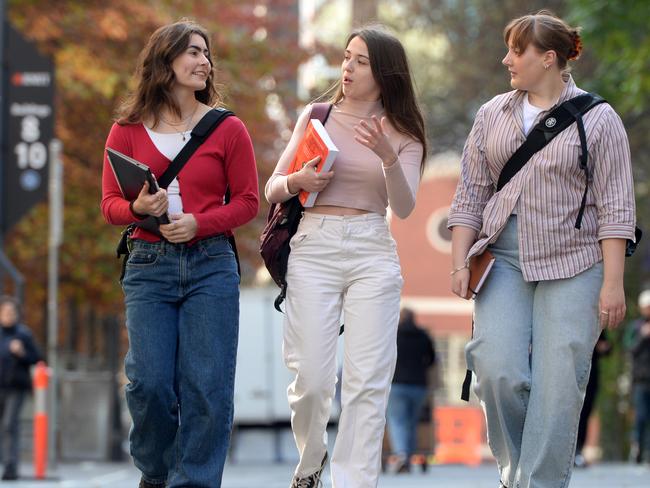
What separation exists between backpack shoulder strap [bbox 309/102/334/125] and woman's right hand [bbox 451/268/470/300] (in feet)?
3.08

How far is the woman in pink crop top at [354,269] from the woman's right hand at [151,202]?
67 cm

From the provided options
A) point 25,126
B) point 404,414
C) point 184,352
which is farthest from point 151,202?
point 25,126

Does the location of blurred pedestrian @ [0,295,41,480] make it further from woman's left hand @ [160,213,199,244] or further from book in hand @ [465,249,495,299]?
book in hand @ [465,249,495,299]

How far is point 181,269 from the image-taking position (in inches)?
254

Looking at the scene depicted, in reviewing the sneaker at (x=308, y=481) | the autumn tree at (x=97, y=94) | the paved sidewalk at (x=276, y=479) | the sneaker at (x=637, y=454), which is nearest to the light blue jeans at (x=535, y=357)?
the sneaker at (x=308, y=481)

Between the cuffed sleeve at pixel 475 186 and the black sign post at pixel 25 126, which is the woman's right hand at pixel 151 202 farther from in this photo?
the black sign post at pixel 25 126

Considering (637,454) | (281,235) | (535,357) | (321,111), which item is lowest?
(637,454)

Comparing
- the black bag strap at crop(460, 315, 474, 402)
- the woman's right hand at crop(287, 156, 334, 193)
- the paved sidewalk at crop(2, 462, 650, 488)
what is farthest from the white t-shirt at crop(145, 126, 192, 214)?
the paved sidewalk at crop(2, 462, 650, 488)

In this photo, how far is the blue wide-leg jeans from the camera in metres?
6.41

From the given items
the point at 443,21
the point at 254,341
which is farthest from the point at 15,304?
the point at 443,21

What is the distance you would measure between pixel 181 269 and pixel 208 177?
400mm

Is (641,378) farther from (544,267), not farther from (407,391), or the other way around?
(544,267)

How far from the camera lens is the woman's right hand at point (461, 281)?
6.58 meters

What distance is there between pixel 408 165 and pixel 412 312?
11.6 metres
